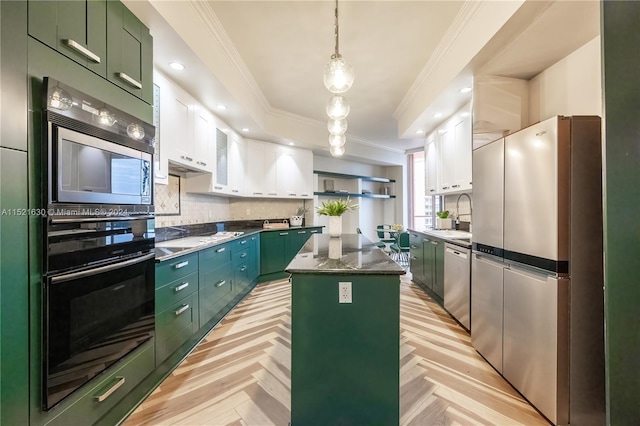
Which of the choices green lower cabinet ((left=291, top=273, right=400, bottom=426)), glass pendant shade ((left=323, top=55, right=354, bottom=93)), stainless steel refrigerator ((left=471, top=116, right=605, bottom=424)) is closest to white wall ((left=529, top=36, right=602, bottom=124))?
stainless steel refrigerator ((left=471, top=116, right=605, bottom=424))

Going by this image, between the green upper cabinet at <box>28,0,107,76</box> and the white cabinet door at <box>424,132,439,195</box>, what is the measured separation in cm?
415

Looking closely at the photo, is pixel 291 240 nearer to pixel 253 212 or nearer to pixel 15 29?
pixel 253 212

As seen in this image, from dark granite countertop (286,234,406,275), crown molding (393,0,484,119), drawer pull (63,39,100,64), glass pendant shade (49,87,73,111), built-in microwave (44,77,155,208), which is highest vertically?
crown molding (393,0,484,119)

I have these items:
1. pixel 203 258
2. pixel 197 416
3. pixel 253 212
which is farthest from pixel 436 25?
pixel 253 212

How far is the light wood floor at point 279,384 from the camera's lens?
1.65m

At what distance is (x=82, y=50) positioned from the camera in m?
1.34

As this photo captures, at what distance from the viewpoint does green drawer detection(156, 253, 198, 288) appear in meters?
1.97

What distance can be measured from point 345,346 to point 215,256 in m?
1.95

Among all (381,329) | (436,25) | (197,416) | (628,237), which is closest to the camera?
(628,237)

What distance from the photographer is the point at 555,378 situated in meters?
1.56

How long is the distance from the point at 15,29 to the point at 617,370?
247 centimetres

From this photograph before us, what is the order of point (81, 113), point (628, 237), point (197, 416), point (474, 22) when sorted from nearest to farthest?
point (628, 237)
point (81, 113)
point (197, 416)
point (474, 22)

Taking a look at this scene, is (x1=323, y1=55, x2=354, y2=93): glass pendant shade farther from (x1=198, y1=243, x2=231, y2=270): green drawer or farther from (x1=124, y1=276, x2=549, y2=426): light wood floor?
(x1=124, y1=276, x2=549, y2=426): light wood floor

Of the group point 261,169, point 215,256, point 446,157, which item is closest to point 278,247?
point 261,169
